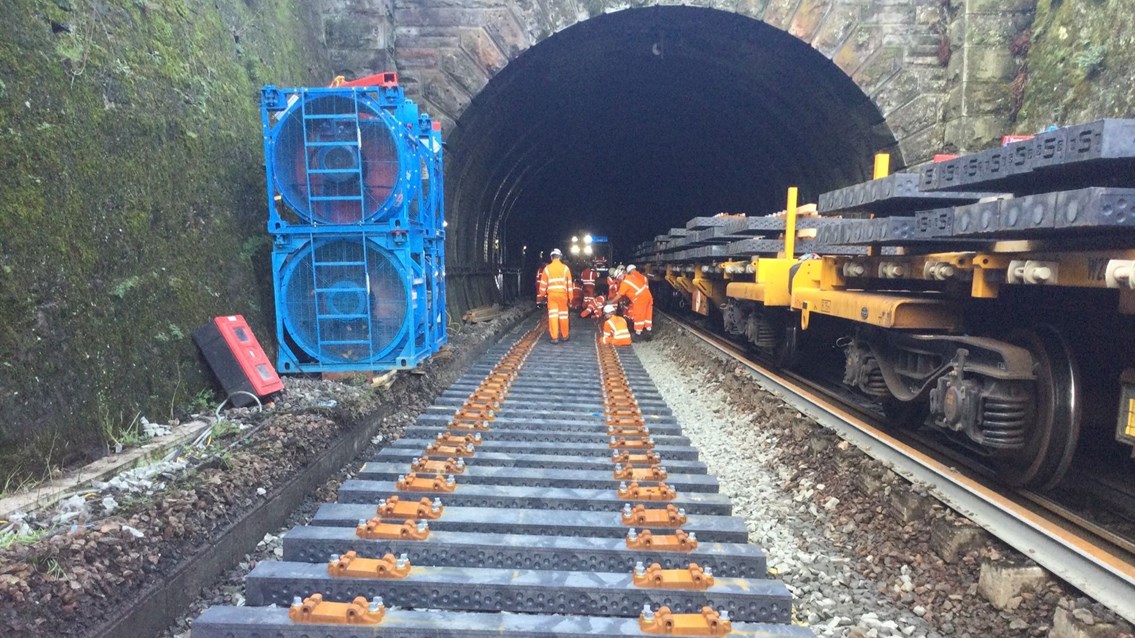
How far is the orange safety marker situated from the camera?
3471 millimetres

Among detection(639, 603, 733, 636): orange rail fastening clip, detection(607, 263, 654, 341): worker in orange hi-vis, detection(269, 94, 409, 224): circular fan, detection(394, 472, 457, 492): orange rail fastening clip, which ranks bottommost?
detection(639, 603, 733, 636): orange rail fastening clip

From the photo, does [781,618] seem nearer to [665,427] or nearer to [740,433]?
[665,427]

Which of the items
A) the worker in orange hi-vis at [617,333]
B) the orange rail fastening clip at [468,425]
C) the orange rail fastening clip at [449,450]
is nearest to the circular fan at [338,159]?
the orange rail fastening clip at [468,425]

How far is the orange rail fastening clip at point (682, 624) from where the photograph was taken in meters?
2.15

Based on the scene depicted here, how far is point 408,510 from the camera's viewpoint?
293 centimetres

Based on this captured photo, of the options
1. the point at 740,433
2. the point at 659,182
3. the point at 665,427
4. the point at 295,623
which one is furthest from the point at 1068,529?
the point at 659,182

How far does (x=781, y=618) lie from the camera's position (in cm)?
239

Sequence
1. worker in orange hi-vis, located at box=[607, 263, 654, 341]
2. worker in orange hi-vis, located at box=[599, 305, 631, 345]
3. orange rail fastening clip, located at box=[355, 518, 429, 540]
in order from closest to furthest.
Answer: orange rail fastening clip, located at box=[355, 518, 429, 540]
worker in orange hi-vis, located at box=[599, 305, 631, 345]
worker in orange hi-vis, located at box=[607, 263, 654, 341]

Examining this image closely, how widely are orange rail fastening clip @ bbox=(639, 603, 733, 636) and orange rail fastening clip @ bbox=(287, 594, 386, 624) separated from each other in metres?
0.91

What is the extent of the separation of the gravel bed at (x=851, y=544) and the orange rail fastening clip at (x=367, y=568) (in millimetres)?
1661

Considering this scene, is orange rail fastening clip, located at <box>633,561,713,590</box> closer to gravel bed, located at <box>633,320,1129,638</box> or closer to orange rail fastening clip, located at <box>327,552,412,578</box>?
gravel bed, located at <box>633,320,1129,638</box>

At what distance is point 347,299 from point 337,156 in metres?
1.23

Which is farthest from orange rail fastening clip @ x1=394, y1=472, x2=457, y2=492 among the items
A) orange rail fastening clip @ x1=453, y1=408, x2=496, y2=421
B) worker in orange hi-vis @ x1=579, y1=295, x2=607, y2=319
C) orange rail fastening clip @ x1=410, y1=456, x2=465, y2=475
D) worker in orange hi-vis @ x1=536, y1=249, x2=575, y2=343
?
worker in orange hi-vis @ x1=579, y1=295, x2=607, y2=319

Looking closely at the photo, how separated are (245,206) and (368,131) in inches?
57.5
